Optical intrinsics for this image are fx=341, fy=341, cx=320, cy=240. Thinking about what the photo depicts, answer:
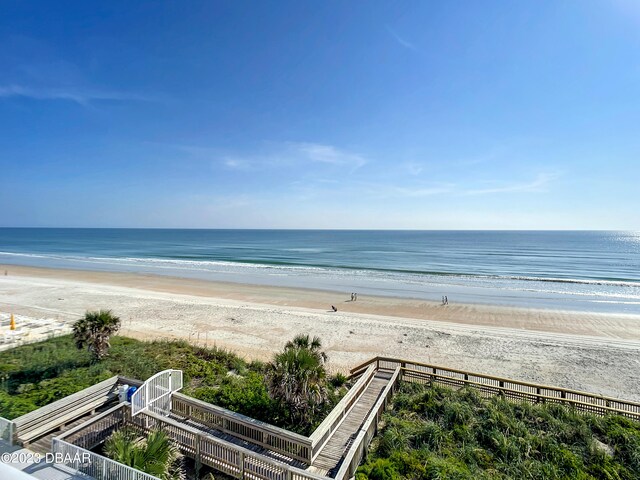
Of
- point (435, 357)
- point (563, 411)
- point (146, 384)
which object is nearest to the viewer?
point (146, 384)

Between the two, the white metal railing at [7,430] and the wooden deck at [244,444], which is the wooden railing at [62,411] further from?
the wooden deck at [244,444]

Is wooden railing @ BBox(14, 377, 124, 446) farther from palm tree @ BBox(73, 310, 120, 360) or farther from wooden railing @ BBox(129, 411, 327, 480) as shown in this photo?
palm tree @ BBox(73, 310, 120, 360)

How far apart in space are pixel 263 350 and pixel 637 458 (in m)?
14.2

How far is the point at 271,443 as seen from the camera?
8156mm

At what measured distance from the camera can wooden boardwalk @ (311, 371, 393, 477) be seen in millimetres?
7789

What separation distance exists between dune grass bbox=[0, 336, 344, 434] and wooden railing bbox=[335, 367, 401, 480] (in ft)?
5.04

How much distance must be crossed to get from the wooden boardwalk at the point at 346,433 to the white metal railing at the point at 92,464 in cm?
360

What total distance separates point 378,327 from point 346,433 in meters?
13.8

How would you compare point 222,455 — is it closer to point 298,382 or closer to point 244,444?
point 244,444

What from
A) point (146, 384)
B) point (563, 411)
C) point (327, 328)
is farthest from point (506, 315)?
point (146, 384)

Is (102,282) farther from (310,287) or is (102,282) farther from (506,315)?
(506,315)

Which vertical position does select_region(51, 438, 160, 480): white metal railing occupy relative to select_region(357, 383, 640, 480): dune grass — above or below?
above

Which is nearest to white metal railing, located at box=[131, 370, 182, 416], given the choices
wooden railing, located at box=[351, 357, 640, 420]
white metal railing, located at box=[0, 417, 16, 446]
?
white metal railing, located at box=[0, 417, 16, 446]

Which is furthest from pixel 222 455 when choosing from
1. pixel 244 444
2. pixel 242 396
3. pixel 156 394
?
pixel 242 396
